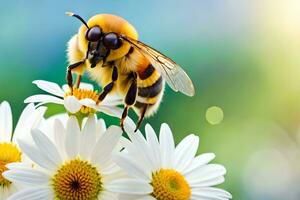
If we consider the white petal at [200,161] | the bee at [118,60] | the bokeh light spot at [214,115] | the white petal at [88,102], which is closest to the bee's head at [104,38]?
the bee at [118,60]

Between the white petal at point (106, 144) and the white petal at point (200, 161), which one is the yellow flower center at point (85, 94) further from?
the white petal at point (200, 161)

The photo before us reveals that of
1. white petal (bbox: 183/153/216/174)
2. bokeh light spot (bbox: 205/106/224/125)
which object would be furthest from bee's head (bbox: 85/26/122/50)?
bokeh light spot (bbox: 205/106/224/125)

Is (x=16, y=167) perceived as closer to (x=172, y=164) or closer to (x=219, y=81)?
(x=172, y=164)

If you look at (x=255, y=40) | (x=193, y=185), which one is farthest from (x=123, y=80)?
(x=255, y=40)

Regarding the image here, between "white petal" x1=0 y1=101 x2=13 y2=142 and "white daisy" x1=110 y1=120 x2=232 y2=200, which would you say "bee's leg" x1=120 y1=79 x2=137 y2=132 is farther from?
"white petal" x1=0 y1=101 x2=13 y2=142

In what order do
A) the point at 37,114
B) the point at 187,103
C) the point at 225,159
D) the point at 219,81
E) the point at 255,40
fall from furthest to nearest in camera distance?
1. the point at 255,40
2. the point at 219,81
3. the point at 187,103
4. the point at 225,159
5. the point at 37,114

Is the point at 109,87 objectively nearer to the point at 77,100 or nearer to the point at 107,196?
the point at 77,100
